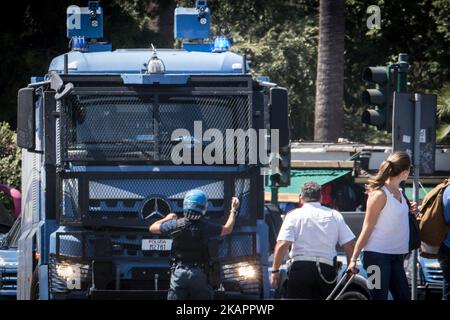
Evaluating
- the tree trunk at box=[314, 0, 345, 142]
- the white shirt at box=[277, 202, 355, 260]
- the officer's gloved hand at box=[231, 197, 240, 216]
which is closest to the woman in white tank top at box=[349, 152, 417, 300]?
the white shirt at box=[277, 202, 355, 260]

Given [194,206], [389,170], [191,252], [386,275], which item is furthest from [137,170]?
[386,275]

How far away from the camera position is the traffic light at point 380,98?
1511 cm

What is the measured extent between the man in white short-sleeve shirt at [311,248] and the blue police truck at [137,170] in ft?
4.34

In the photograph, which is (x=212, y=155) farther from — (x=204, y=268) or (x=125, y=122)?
(x=204, y=268)

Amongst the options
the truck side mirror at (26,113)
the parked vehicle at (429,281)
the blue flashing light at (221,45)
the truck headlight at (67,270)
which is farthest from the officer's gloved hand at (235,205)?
the parked vehicle at (429,281)

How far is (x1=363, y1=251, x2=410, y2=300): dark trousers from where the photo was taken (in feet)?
36.1

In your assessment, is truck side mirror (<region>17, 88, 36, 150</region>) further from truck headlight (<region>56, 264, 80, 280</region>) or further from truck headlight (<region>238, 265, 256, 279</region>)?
truck headlight (<region>238, 265, 256, 279</region>)

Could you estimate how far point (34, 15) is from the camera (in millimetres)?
27812

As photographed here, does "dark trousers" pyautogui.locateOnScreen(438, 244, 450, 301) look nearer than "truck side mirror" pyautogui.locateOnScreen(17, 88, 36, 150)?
Yes

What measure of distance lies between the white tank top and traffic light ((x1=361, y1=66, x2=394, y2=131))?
13.8ft

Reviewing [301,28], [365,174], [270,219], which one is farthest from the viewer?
[301,28]
